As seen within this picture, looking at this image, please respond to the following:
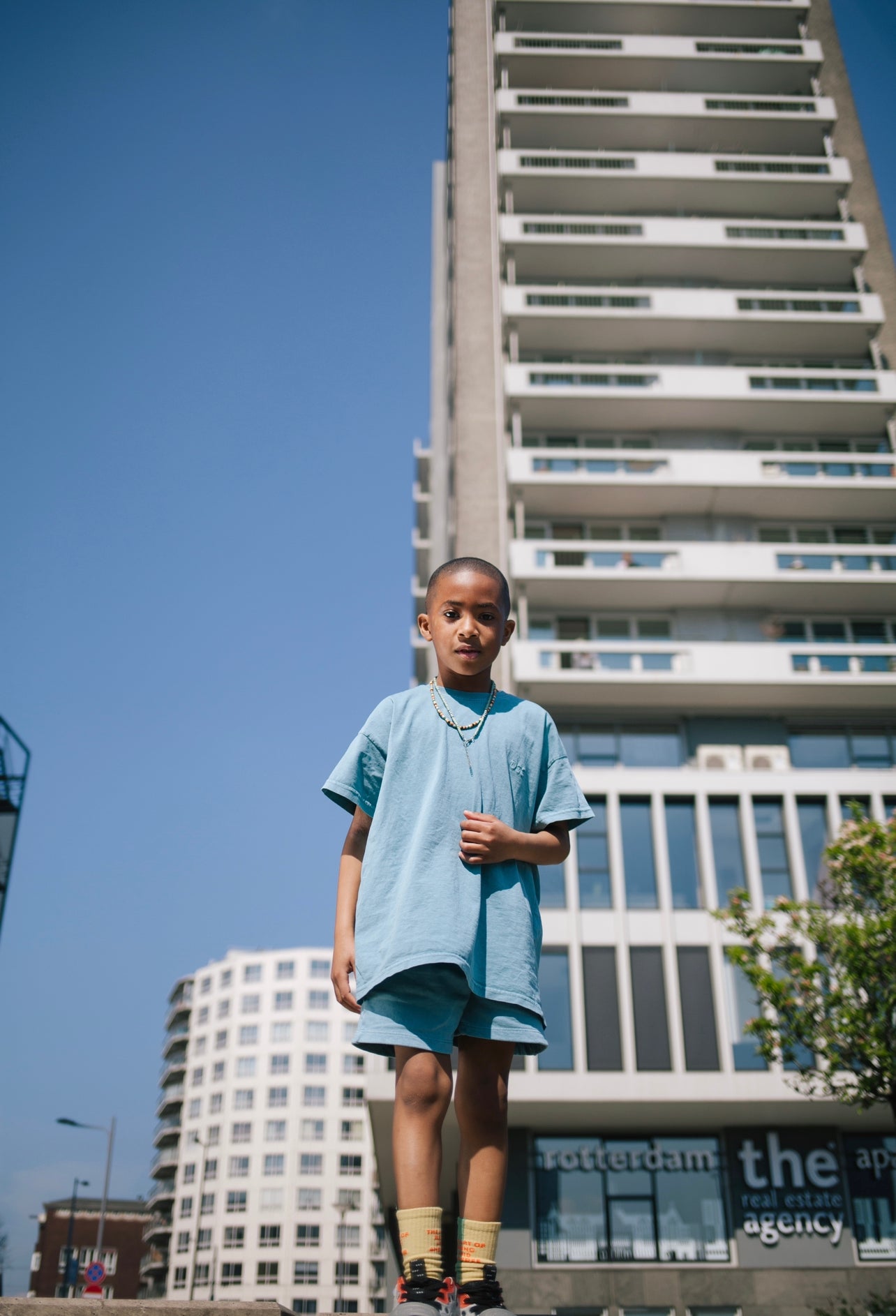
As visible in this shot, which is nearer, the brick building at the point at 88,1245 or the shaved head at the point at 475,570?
the shaved head at the point at 475,570

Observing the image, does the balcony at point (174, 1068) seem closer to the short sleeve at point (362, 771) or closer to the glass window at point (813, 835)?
the glass window at point (813, 835)

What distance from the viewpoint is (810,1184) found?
2720 centimetres

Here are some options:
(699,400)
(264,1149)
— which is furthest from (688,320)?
(264,1149)

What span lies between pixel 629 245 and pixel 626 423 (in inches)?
240

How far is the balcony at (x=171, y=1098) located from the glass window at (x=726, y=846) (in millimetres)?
89854

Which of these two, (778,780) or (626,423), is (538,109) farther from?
(778,780)

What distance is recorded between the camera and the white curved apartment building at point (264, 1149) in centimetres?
9556

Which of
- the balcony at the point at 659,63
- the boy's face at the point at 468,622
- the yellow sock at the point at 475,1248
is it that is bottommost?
the yellow sock at the point at 475,1248

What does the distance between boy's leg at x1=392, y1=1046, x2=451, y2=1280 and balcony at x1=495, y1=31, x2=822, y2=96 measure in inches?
1752

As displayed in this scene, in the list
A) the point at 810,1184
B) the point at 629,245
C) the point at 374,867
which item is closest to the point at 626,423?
the point at 629,245

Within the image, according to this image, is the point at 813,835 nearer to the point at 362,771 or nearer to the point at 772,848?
the point at 772,848

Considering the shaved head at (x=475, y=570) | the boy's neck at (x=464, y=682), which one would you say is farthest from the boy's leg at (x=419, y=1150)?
the shaved head at (x=475, y=570)

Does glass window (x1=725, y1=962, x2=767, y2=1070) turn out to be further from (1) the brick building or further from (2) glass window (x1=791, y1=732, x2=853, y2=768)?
(1) the brick building

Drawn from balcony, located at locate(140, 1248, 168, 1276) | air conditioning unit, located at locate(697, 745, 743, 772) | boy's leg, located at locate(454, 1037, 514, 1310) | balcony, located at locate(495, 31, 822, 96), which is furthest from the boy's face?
balcony, located at locate(140, 1248, 168, 1276)
